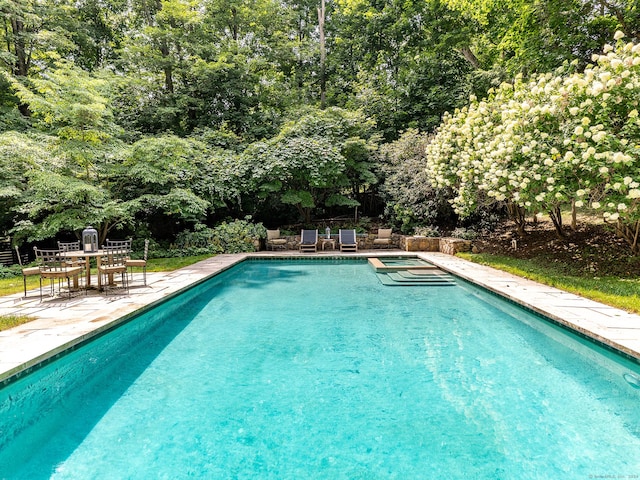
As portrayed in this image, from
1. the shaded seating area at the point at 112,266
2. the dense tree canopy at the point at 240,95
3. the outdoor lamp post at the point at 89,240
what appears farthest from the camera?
the dense tree canopy at the point at 240,95

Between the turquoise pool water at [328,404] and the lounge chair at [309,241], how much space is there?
→ 8157mm

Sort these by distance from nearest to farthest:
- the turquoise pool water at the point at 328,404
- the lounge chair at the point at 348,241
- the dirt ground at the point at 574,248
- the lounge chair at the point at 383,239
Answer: the turquoise pool water at the point at 328,404 < the dirt ground at the point at 574,248 < the lounge chair at the point at 348,241 < the lounge chair at the point at 383,239

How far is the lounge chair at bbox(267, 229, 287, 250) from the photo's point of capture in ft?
47.8

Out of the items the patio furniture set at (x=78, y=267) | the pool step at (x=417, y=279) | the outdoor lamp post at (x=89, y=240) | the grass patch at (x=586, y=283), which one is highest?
the outdoor lamp post at (x=89, y=240)

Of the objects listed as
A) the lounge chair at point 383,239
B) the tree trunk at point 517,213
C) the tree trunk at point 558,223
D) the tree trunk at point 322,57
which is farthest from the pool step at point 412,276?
the tree trunk at point 322,57

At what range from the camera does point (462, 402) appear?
3.31m

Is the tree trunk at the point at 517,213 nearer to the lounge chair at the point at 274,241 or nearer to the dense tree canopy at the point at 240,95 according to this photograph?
the dense tree canopy at the point at 240,95

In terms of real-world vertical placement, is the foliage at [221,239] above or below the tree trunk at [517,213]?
below

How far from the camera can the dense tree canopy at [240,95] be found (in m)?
10.2

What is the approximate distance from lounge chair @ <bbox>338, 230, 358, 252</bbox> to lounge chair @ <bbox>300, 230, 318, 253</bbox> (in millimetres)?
1017

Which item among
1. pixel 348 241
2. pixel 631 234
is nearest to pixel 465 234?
pixel 348 241

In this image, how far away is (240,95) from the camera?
1894 cm

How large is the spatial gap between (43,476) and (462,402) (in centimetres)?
325

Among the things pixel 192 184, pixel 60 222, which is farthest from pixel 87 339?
pixel 192 184
